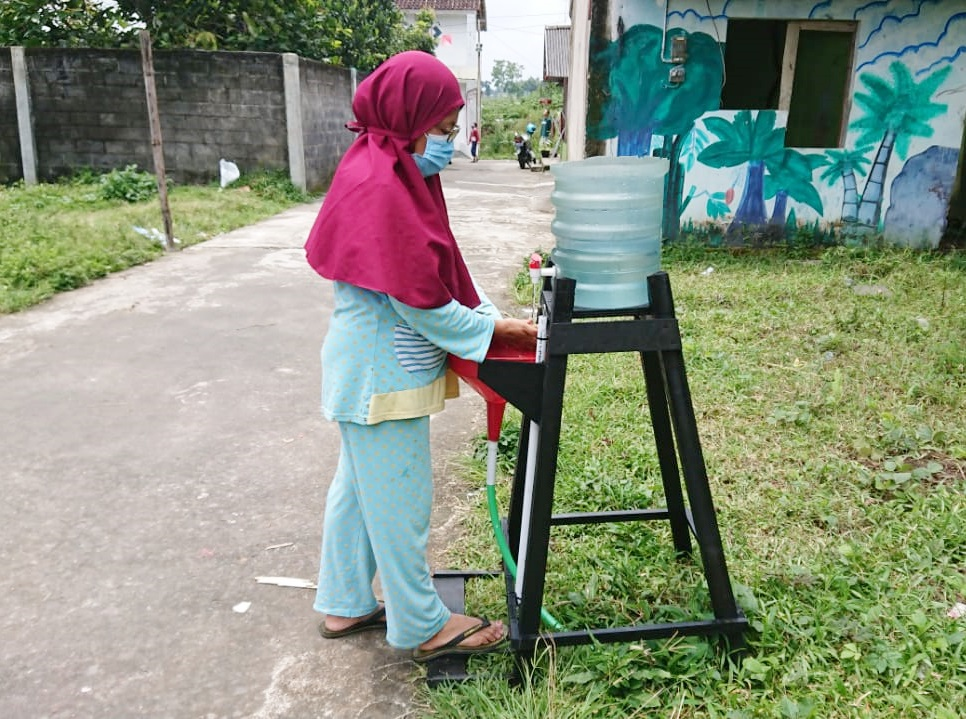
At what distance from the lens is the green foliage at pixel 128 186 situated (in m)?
11.2

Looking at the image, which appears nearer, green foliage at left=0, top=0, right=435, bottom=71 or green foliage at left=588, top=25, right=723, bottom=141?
green foliage at left=588, top=25, right=723, bottom=141

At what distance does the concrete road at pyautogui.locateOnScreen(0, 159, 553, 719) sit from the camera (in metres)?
2.39

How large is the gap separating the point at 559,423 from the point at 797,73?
8355 millimetres

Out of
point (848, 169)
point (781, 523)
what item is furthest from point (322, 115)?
point (781, 523)

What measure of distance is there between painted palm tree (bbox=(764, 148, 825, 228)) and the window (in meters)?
0.43

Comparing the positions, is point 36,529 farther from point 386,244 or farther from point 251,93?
point 251,93

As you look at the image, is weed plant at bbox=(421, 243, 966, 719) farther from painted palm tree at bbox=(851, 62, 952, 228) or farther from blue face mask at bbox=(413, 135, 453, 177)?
painted palm tree at bbox=(851, 62, 952, 228)

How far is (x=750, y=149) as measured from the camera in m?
8.14

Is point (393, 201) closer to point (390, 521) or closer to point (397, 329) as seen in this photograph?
point (397, 329)

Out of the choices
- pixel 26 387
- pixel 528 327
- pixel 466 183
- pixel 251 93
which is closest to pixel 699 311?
pixel 528 327

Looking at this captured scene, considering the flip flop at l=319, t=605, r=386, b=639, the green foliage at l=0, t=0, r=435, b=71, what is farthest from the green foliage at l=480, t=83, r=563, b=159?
the flip flop at l=319, t=605, r=386, b=639

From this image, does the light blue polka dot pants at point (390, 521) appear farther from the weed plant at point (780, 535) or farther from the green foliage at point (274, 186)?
the green foliage at point (274, 186)

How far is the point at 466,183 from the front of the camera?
17516mm

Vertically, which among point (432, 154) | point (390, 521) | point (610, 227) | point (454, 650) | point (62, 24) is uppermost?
point (62, 24)
